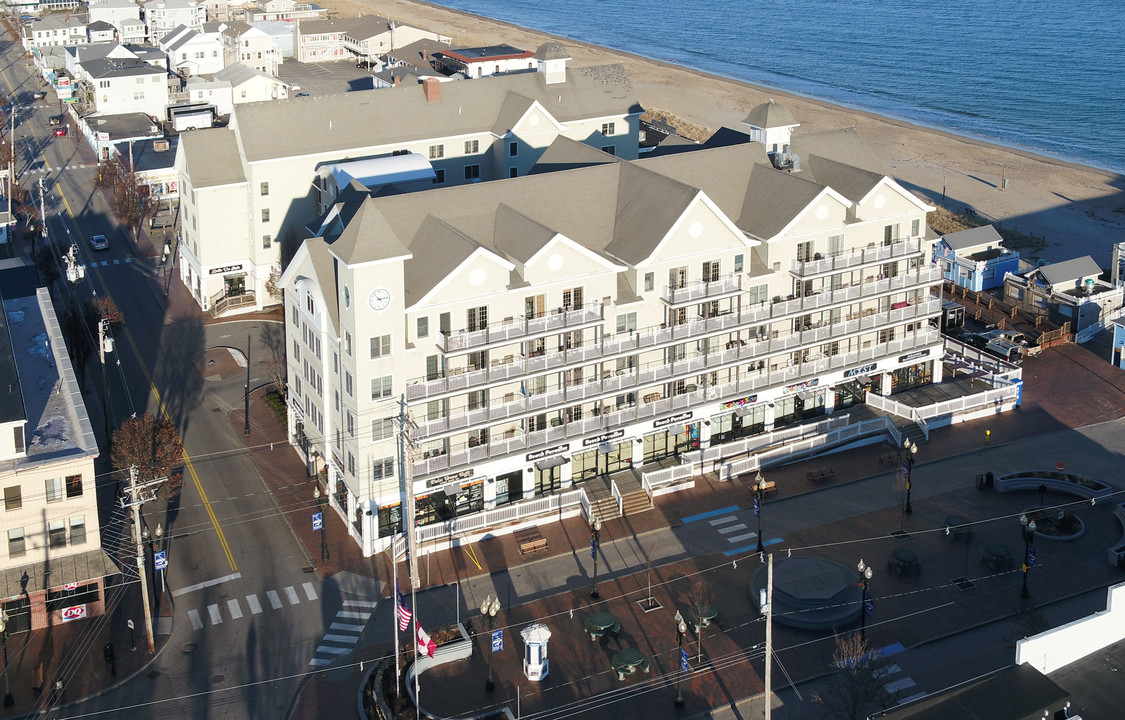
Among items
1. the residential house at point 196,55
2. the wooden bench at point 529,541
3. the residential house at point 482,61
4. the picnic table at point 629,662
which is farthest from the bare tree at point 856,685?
the residential house at point 196,55

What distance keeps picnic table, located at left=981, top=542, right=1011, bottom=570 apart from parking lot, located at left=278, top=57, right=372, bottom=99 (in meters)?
108

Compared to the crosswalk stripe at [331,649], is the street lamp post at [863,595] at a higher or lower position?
higher

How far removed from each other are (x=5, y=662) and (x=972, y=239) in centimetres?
7072

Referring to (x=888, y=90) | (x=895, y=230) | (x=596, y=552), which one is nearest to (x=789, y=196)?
(x=895, y=230)

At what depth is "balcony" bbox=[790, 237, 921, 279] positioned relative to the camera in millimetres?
69625

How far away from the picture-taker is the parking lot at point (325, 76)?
15340 centimetres

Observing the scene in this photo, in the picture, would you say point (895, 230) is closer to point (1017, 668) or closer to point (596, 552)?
point (596, 552)

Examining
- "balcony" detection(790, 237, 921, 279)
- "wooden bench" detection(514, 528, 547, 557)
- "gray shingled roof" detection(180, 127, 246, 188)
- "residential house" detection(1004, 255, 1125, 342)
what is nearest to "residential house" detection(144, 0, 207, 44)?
"gray shingled roof" detection(180, 127, 246, 188)

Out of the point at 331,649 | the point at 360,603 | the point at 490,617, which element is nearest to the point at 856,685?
the point at 490,617

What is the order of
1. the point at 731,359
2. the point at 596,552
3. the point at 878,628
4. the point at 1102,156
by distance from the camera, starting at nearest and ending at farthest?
1. the point at 878,628
2. the point at 596,552
3. the point at 731,359
4. the point at 1102,156

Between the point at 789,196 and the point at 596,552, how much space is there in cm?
2347

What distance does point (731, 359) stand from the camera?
68.3 meters

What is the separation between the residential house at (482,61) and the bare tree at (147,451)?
8309cm

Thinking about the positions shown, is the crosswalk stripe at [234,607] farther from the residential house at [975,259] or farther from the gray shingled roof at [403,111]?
the residential house at [975,259]
